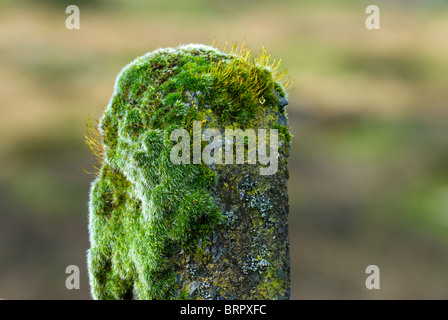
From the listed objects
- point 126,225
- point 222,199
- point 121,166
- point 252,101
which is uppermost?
point 252,101

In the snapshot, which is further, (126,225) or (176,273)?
(126,225)

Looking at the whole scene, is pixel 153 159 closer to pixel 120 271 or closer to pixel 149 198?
pixel 149 198

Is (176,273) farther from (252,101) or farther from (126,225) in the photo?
(252,101)

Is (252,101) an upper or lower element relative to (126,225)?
upper

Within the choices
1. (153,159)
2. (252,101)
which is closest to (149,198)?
(153,159)
